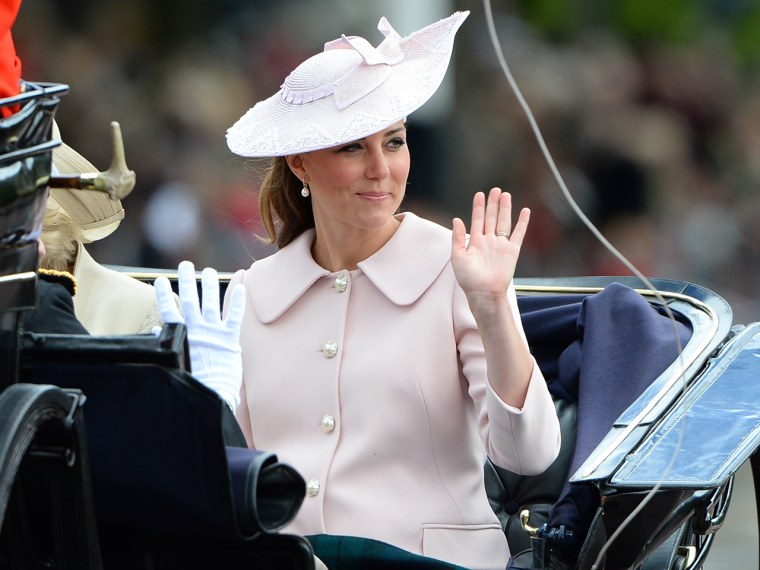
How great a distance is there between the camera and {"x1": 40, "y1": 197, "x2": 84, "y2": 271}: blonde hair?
8.55ft

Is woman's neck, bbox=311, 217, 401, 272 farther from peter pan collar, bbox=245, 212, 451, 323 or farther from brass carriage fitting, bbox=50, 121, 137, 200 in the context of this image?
brass carriage fitting, bbox=50, 121, 137, 200

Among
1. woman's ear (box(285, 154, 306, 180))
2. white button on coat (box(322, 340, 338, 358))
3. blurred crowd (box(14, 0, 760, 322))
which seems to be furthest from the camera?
blurred crowd (box(14, 0, 760, 322))

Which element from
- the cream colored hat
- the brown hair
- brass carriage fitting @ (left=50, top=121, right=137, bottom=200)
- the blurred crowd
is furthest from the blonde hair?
the blurred crowd

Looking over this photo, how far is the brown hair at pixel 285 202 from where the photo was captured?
2539 millimetres

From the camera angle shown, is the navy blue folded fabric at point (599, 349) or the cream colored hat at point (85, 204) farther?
the cream colored hat at point (85, 204)

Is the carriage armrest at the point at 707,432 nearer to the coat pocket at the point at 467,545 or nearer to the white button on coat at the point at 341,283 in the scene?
the coat pocket at the point at 467,545

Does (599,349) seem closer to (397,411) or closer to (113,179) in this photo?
(397,411)

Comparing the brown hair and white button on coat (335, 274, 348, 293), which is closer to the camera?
white button on coat (335, 274, 348, 293)

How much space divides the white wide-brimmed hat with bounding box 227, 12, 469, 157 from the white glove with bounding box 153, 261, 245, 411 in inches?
19.1

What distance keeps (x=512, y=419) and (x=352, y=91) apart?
0.61m

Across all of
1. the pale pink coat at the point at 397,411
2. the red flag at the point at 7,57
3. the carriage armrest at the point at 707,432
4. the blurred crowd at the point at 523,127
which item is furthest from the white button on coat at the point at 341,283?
the blurred crowd at the point at 523,127

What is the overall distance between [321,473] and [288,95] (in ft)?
2.15

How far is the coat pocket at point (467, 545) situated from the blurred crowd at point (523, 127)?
10.6 feet

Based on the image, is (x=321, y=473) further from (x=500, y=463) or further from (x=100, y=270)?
(x=100, y=270)
